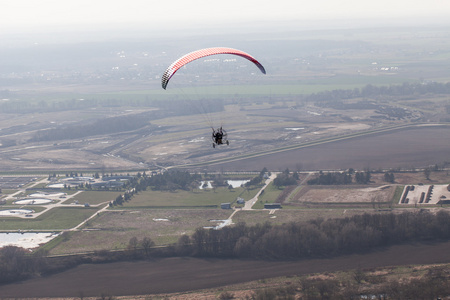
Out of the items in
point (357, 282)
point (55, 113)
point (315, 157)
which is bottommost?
point (357, 282)

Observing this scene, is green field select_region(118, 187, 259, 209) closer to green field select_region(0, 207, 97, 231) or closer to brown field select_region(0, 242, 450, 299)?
green field select_region(0, 207, 97, 231)

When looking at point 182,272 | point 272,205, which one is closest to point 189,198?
point 272,205

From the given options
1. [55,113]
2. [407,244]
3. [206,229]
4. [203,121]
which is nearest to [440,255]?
[407,244]

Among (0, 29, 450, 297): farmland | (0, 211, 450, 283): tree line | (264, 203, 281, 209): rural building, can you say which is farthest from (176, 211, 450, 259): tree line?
(264, 203, 281, 209): rural building

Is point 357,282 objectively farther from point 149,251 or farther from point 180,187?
point 180,187

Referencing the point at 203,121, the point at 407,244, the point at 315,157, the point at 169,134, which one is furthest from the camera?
the point at 203,121

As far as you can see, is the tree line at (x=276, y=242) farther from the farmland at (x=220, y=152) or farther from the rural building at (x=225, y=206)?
the rural building at (x=225, y=206)

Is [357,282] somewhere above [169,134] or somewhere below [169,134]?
below

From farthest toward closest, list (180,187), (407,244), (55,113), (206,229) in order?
(55,113), (180,187), (206,229), (407,244)
